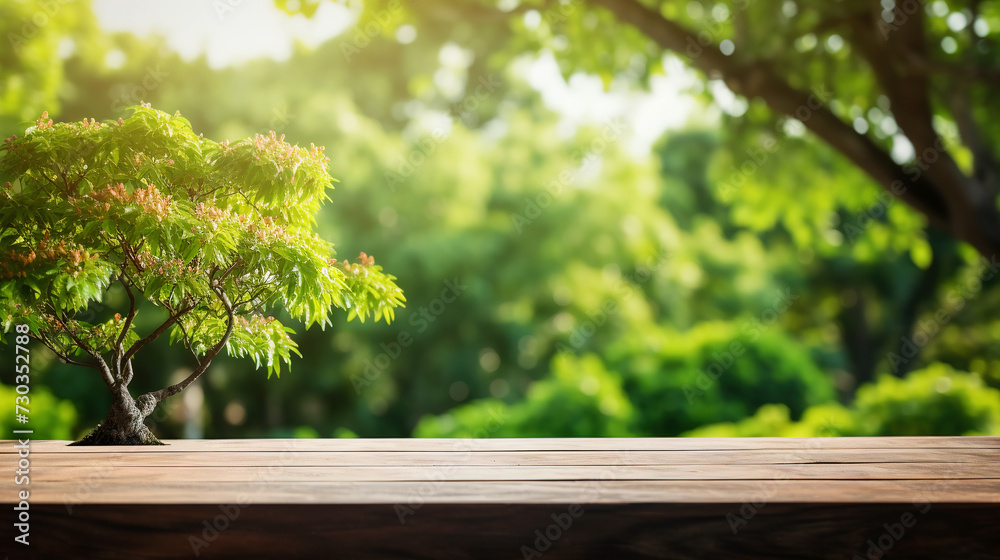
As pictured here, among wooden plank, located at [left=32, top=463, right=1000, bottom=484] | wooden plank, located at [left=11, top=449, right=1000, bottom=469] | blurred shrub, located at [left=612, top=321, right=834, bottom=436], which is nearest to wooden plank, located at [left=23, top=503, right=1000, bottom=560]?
wooden plank, located at [left=32, top=463, right=1000, bottom=484]

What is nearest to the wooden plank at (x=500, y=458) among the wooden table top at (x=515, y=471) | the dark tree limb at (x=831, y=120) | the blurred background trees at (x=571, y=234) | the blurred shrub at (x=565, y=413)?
the wooden table top at (x=515, y=471)

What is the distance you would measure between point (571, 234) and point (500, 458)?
9356 mm

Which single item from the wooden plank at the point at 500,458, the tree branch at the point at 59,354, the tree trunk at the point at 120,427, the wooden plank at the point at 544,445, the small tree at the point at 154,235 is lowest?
the wooden plank at the point at 544,445

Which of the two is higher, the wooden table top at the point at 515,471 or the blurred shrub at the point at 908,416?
the wooden table top at the point at 515,471

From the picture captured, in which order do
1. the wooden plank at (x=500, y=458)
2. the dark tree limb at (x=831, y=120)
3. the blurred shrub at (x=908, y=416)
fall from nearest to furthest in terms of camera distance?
the wooden plank at (x=500, y=458) → the dark tree limb at (x=831, y=120) → the blurred shrub at (x=908, y=416)

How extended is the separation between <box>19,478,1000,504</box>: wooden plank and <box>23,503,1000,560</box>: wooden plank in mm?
24

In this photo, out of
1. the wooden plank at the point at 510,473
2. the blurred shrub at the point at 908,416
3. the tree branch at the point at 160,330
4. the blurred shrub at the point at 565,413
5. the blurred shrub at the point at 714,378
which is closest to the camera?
the wooden plank at the point at 510,473

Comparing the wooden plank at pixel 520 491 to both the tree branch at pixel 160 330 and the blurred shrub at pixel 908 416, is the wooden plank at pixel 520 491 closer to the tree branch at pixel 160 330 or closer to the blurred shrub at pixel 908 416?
the tree branch at pixel 160 330

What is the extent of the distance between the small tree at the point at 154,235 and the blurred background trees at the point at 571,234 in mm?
222

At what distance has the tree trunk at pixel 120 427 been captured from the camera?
2.31 m

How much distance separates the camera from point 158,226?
6.63 ft

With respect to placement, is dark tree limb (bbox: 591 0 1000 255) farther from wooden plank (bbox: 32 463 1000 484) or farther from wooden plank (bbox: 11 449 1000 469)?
wooden plank (bbox: 32 463 1000 484)

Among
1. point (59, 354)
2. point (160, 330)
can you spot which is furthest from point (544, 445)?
point (59, 354)

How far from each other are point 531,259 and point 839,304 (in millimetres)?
10494
